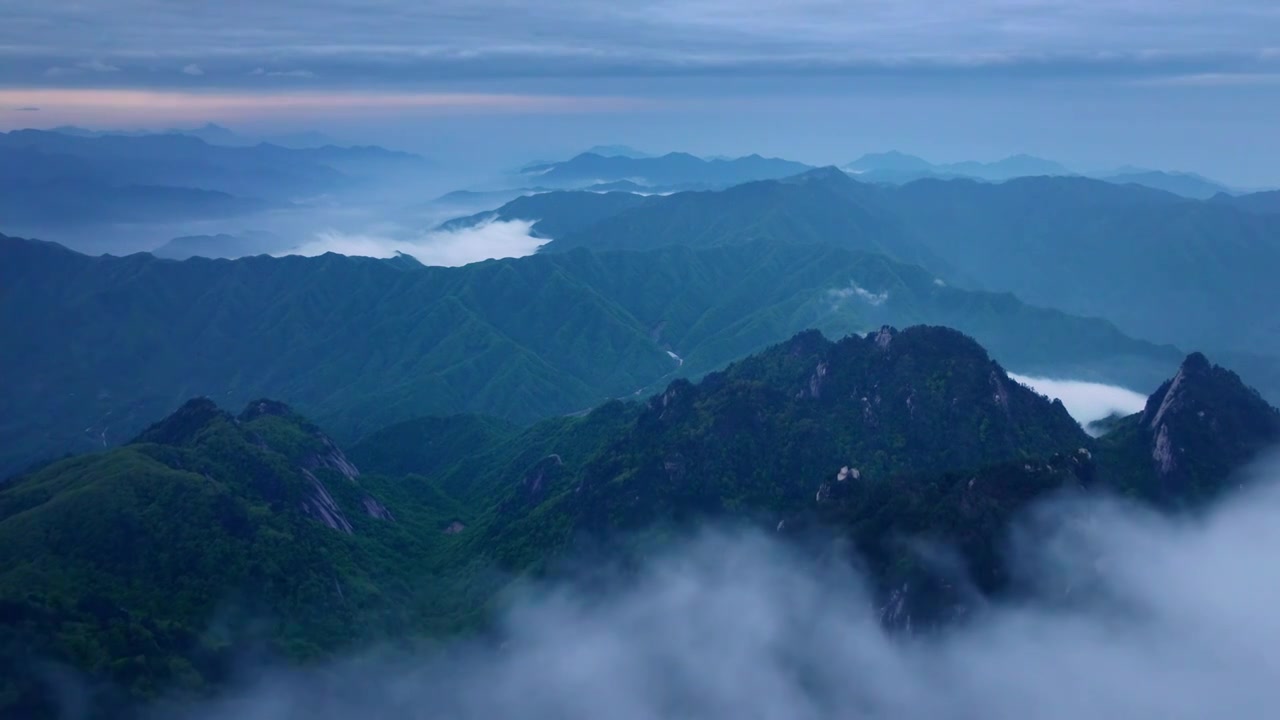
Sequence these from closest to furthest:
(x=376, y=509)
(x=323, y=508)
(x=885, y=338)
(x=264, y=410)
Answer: (x=323, y=508) < (x=885, y=338) < (x=376, y=509) < (x=264, y=410)

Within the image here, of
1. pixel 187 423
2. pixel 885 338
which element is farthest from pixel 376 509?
pixel 885 338

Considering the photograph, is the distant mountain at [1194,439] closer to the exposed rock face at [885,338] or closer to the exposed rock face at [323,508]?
the exposed rock face at [885,338]

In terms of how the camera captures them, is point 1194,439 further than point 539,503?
No

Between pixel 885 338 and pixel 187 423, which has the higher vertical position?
pixel 885 338

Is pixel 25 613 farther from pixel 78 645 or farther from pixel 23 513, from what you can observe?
pixel 23 513

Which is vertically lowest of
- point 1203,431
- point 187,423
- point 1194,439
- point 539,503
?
point 539,503

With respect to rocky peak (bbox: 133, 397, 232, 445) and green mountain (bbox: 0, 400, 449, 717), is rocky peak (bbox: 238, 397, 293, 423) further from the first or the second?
green mountain (bbox: 0, 400, 449, 717)

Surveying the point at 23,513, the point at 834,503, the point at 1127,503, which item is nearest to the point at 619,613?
the point at 834,503

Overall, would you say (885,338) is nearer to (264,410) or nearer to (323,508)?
(323,508)

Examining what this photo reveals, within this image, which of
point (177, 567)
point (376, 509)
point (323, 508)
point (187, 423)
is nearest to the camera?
point (177, 567)
